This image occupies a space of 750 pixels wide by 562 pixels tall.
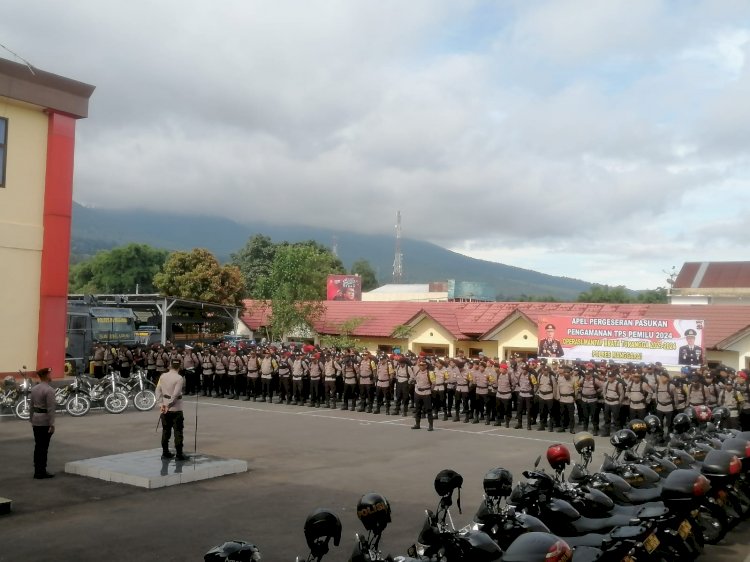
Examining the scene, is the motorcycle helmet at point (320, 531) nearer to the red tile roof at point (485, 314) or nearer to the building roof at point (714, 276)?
the red tile roof at point (485, 314)

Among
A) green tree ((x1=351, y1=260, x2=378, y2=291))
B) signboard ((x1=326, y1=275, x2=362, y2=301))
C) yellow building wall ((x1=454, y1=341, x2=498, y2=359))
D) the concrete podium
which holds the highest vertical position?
green tree ((x1=351, y1=260, x2=378, y2=291))

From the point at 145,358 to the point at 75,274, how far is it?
60858mm

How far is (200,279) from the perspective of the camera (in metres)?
45.8

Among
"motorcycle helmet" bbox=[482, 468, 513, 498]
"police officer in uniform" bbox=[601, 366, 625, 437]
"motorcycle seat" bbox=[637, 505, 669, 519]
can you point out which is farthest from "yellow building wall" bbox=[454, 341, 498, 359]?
"motorcycle helmet" bbox=[482, 468, 513, 498]

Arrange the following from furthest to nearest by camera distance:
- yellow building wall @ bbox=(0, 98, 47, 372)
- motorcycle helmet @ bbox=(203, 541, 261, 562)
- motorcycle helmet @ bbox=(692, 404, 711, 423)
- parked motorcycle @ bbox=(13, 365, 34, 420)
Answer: yellow building wall @ bbox=(0, 98, 47, 372)
parked motorcycle @ bbox=(13, 365, 34, 420)
motorcycle helmet @ bbox=(692, 404, 711, 423)
motorcycle helmet @ bbox=(203, 541, 261, 562)

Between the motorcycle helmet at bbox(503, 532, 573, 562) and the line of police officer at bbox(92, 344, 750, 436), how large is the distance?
1146 centimetres

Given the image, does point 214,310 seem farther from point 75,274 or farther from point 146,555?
point 75,274

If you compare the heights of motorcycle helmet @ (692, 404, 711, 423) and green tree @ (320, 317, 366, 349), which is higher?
green tree @ (320, 317, 366, 349)

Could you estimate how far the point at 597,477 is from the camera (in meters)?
7.52

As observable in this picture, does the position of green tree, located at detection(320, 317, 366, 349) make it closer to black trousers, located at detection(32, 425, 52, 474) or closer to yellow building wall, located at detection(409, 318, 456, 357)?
yellow building wall, located at detection(409, 318, 456, 357)

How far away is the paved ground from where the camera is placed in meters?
7.48

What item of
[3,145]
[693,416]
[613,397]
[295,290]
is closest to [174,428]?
[693,416]

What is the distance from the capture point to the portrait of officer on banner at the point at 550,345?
23525 mm

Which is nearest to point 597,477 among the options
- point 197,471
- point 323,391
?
point 197,471
